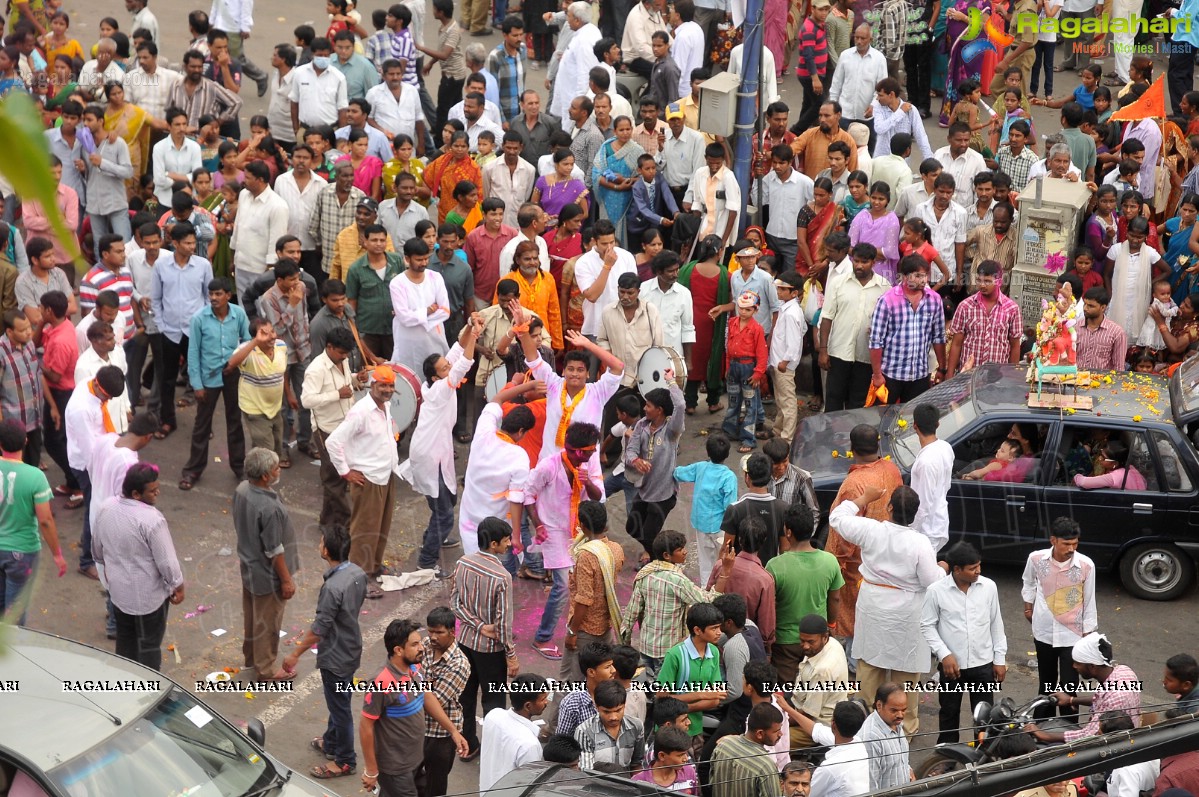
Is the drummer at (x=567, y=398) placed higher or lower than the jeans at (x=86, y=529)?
higher

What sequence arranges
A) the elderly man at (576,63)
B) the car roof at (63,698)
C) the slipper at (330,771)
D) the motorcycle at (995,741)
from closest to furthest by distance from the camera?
the motorcycle at (995,741)
the car roof at (63,698)
the slipper at (330,771)
the elderly man at (576,63)

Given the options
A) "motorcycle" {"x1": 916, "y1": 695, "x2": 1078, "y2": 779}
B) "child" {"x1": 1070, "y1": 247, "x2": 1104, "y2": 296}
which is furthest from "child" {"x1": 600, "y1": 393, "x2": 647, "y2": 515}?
"child" {"x1": 1070, "y1": 247, "x2": 1104, "y2": 296}

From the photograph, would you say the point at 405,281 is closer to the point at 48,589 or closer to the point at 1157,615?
the point at 48,589

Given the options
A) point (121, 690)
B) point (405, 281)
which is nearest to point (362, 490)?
point (405, 281)

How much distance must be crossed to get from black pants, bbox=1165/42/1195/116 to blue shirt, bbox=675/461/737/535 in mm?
11366

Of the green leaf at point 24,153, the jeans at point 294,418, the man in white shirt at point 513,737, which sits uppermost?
the green leaf at point 24,153

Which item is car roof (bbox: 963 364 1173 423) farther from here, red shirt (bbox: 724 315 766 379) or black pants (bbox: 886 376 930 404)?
red shirt (bbox: 724 315 766 379)

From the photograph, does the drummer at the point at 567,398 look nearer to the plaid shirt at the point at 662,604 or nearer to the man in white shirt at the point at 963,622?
the plaid shirt at the point at 662,604

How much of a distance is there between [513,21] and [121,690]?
1036 cm

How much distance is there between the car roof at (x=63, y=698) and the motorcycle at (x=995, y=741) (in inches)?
141

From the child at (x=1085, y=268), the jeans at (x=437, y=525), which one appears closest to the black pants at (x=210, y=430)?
the jeans at (x=437, y=525)

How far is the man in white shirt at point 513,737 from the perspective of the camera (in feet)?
21.0

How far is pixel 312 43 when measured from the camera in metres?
14.9

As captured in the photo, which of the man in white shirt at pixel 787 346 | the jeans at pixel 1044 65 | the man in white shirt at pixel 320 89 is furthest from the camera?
the jeans at pixel 1044 65
